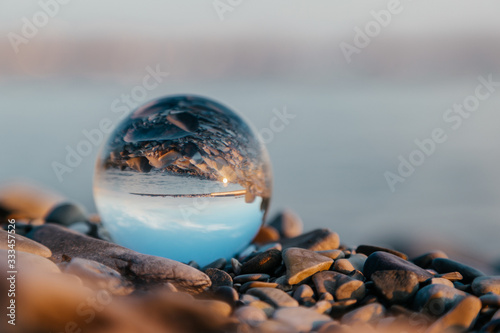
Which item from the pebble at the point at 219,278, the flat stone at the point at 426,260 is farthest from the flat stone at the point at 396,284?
the pebble at the point at 219,278

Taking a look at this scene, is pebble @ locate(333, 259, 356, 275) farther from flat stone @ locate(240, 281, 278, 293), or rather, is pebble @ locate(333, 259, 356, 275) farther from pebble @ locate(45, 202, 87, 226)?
pebble @ locate(45, 202, 87, 226)

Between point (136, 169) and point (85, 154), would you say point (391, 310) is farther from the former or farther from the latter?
point (85, 154)

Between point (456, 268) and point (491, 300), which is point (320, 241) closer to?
point (456, 268)

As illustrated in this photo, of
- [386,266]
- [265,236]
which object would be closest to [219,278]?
[386,266]

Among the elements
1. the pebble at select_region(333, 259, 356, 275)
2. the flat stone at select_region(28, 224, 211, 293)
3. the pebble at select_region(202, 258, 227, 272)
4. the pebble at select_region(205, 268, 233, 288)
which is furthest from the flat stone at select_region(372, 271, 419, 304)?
the pebble at select_region(202, 258, 227, 272)

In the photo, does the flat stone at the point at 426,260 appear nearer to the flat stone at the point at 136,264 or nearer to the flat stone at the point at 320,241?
the flat stone at the point at 320,241

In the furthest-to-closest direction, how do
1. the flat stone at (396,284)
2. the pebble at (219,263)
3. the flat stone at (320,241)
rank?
the flat stone at (320,241) → the pebble at (219,263) → the flat stone at (396,284)
